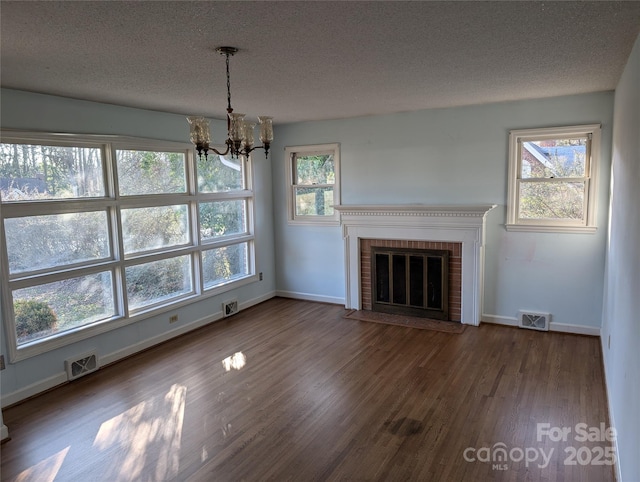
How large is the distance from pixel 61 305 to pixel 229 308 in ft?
6.92

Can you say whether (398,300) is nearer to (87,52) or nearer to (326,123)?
(326,123)

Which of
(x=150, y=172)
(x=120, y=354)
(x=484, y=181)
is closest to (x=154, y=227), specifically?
(x=150, y=172)

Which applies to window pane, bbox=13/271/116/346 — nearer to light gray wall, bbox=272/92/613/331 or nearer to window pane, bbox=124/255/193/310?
window pane, bbox=124/255/193/310

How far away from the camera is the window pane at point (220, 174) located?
17.4ft

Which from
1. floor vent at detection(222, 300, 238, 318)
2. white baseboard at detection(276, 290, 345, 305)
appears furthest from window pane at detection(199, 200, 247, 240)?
white baseboard at detection(276, 290, 345, 305)

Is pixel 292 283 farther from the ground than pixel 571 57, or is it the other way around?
pixel 571 57

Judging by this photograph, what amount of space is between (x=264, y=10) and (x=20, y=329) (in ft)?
10.7

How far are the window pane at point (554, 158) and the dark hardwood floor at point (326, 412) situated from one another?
1.72 meters

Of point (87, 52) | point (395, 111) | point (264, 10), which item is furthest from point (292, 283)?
point (264, 10)

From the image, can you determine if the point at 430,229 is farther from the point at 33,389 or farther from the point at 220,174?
the point at 33,389

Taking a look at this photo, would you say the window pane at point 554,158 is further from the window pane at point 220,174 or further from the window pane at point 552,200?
the window pane at point 220,174

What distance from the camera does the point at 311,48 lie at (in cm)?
259

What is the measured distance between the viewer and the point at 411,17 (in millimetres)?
2137

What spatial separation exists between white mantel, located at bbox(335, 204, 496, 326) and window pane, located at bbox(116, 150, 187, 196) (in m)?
1.97
